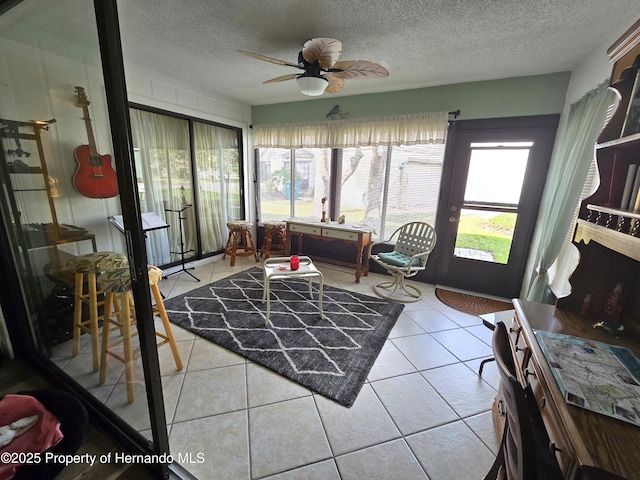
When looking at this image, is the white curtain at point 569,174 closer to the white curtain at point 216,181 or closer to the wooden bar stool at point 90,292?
the wooden bar stool at point 90,292

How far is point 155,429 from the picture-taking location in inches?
45.1

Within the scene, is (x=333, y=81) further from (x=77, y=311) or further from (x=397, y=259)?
(x=77, y=311)

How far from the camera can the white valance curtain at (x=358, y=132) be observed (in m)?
3.14

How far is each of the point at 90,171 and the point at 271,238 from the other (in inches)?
113

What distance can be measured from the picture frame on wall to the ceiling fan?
1.36 m

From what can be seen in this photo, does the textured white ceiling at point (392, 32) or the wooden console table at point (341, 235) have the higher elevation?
the textured white ceiling at point (392, 32)

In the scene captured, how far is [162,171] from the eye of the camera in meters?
3.32

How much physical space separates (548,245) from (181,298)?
3.62 metres

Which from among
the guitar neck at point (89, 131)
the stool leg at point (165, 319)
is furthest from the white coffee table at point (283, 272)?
the guitar neck at point (89, 131)

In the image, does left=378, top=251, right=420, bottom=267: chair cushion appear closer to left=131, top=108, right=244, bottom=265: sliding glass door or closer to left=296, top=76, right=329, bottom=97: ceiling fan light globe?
left=296, top=76, right=329, bottom=97: ceiling fan light globe

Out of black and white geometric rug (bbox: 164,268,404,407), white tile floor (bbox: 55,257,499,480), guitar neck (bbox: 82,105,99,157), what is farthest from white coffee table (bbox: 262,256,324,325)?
guitar neck (bbox: 82,105,99,157)

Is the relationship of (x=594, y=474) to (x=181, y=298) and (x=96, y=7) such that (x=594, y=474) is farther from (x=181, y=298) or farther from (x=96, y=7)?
(x=181, y=298)

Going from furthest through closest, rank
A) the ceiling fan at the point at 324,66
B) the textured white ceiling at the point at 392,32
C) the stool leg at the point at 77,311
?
the ceiling fan at the point at 324,66 < the textured white ceiling at the point at 392,32 < the stool leg at the point at 77,311

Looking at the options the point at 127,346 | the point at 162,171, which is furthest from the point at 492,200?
the point at 162,171
